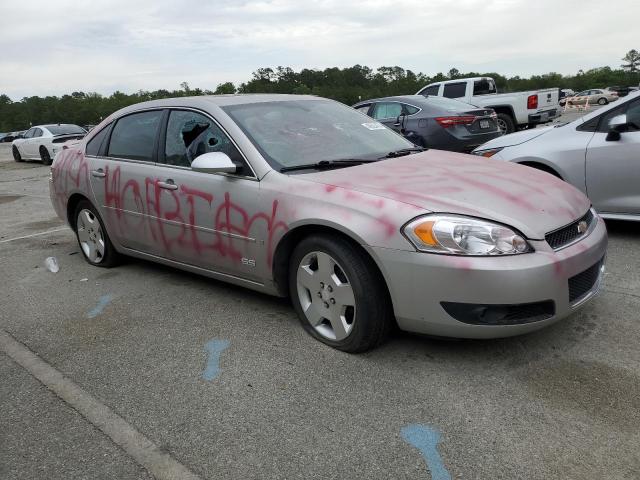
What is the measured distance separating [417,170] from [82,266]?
351 centimetres

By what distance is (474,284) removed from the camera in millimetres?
2688

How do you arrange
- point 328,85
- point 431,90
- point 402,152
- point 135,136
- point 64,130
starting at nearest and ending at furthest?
point 402,152, point 135,136, point 431,90, point 64,130, point 328,85

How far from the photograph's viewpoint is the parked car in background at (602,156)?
190 inches

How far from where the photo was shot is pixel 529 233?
110 inches

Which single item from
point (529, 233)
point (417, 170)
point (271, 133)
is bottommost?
point (529, 233)

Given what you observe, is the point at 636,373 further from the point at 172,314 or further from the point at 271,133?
the point at 172,314

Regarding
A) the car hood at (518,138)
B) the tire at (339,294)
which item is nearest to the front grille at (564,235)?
the tire at (339,294)

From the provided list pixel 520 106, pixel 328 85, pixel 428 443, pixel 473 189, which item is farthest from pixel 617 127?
pixel 328 85

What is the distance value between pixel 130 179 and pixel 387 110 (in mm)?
7520

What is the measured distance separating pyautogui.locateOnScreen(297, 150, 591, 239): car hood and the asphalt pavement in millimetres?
731

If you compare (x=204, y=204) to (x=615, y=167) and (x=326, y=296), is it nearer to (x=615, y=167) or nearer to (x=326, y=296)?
(x=326, y=296)

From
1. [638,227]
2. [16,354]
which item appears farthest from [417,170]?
[638,227]

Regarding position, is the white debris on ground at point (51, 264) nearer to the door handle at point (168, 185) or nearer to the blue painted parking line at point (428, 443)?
the door handle at point (168, 185)

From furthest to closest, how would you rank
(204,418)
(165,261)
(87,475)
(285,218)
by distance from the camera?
(165,261) → (285,218) → (204,418) → (87,475)
